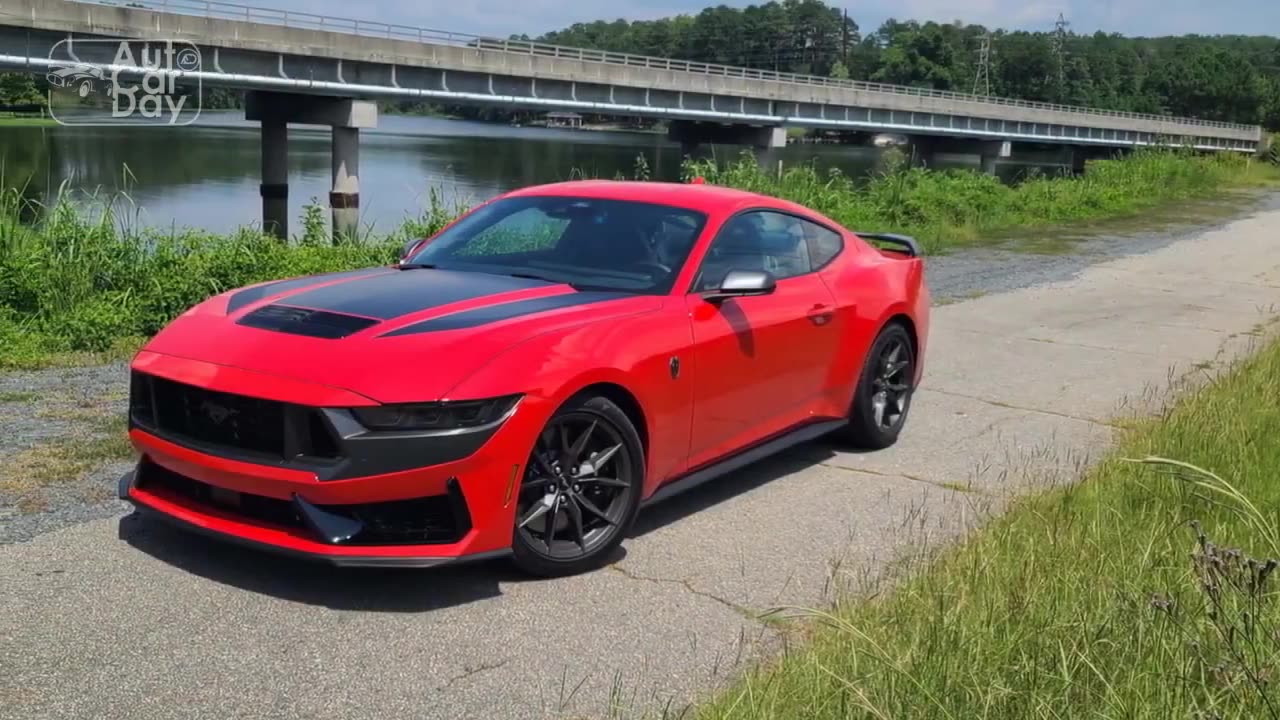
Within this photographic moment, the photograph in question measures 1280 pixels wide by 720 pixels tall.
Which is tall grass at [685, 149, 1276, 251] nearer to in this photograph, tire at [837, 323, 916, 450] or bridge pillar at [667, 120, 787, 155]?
tire at [837, 323, 916, 450]

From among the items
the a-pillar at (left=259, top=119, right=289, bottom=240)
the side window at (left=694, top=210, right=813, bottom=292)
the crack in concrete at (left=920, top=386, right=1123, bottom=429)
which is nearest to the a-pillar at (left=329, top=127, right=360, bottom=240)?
the a-pillar at (left=259, top=119, right=289, bottom=240)

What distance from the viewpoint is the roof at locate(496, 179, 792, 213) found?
5.95 m

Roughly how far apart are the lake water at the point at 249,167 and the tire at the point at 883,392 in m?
9.91

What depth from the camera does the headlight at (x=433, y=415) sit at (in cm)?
423

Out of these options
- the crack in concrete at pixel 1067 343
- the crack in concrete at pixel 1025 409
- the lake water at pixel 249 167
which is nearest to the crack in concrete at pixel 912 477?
the crack in concrete at pixel 1025 409

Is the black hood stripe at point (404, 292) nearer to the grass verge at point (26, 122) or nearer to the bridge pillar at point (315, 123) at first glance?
the bridge pillar at point (315, 123)

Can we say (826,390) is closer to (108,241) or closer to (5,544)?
(5,544)

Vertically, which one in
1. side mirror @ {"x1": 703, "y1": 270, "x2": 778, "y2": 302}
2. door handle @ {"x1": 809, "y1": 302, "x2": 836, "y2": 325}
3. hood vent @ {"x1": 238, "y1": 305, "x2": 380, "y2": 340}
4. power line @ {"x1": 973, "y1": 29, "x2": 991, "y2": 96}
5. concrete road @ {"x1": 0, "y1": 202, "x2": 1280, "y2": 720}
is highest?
power line @ {"x1": 973, "y1": 29, "x2": 991, "y2": 96}

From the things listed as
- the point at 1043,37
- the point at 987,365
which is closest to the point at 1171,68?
the point at 1043,37

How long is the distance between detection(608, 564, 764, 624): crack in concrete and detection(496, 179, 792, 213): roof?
1.83m

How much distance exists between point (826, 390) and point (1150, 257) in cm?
1331

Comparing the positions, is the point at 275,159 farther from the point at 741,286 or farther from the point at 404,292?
the point at 741,286

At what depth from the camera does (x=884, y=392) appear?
6.94 meters

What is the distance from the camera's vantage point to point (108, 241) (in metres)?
9.98
